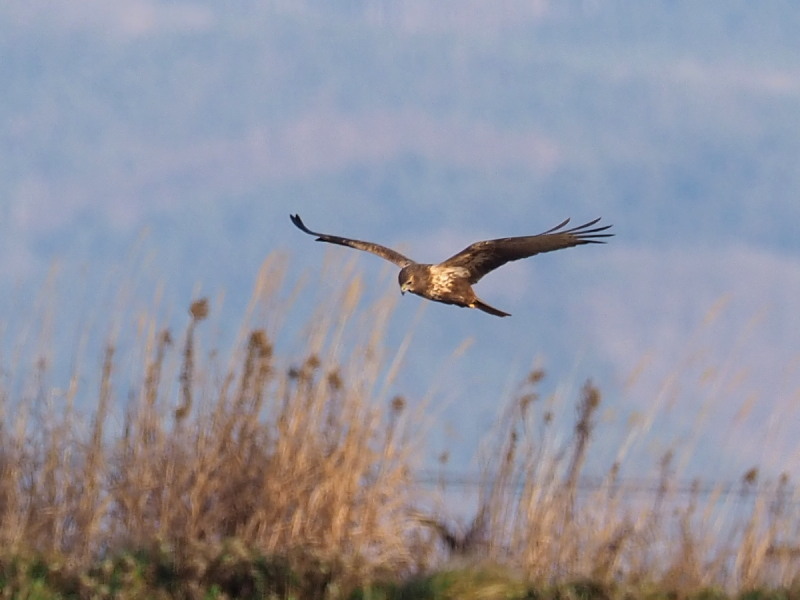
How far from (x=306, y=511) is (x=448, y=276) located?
3.64 ft

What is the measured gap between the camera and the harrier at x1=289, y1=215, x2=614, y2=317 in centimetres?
462

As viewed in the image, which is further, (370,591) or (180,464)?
(180,464)

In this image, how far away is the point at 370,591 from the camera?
12.9ft

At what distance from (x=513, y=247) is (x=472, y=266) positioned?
0.22 meters

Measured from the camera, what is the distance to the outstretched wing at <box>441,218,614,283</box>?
15.0ft

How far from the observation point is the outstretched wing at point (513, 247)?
15.0 ft

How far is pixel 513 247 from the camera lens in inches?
183

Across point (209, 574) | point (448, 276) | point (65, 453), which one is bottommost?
point (209, 574)

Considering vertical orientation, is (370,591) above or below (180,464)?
below

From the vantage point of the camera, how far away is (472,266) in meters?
4.77

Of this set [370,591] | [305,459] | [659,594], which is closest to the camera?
[370,591]

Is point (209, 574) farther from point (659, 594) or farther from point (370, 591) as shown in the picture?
point (659, 594)

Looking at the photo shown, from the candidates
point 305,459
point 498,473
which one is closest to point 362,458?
point 305,459

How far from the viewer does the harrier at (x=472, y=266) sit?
462 centimetres
